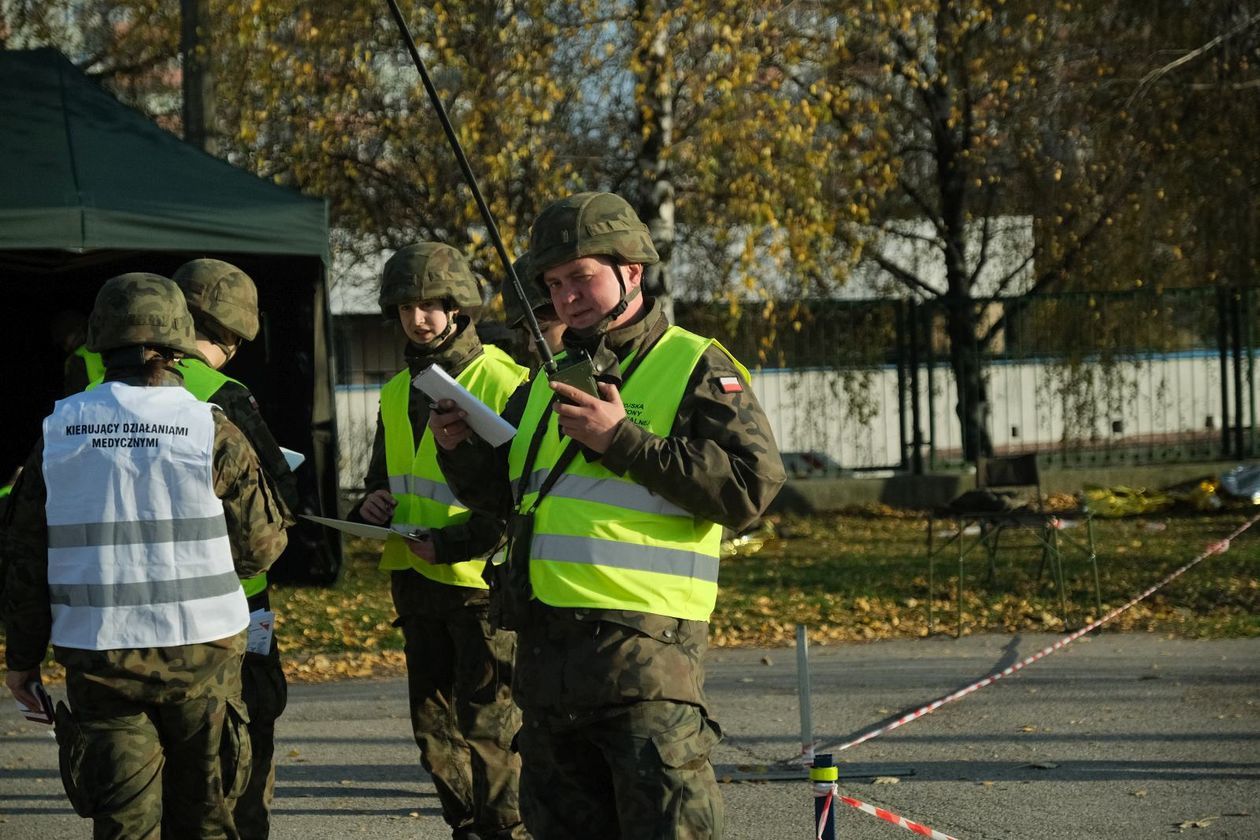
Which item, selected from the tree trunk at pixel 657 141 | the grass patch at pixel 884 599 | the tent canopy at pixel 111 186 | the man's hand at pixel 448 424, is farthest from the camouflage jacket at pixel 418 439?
the tree trunk at pixel 657 141

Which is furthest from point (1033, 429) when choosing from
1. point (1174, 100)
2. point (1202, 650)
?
point (1202, 650)

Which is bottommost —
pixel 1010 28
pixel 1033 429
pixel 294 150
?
pixel 1033 429

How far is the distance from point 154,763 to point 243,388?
129cm

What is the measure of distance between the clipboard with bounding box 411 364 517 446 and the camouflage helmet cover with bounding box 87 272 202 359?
696 millimetres

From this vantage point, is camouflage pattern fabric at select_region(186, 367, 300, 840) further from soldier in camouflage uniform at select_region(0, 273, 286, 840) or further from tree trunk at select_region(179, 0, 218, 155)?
tree trunk at select_region(179, 0, 218, 155)

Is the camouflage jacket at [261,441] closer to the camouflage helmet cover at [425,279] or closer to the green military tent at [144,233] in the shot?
the camouflage helmet cover at [425,279]

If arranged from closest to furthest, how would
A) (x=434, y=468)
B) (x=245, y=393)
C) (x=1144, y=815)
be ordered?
(x=245, y=393), (x=434, y=468), (x=1144, y=815)

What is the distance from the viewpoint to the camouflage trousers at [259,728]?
5031mm

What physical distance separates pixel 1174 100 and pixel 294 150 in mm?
9145

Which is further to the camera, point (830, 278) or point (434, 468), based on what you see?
point (830, 278)

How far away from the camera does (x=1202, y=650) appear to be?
31.9 feet

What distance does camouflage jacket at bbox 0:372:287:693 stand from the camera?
Result: 409cm

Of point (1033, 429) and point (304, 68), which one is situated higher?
point (304, 68)

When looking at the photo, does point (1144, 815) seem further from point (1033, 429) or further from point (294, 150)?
point (1033, 429)
